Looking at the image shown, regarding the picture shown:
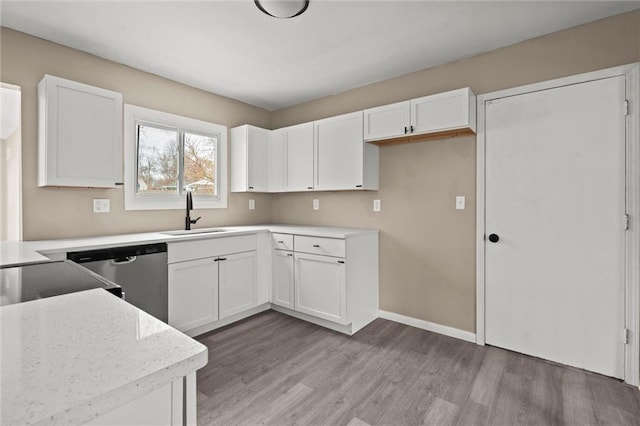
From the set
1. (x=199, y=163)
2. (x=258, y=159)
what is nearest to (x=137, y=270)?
(x=199, y=163)

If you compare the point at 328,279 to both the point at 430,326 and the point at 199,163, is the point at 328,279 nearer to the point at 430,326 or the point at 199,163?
the point at 430,326

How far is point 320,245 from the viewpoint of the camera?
3.03 metres

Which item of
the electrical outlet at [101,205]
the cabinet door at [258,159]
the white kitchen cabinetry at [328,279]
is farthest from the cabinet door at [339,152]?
the electrical outlet at [101,205]

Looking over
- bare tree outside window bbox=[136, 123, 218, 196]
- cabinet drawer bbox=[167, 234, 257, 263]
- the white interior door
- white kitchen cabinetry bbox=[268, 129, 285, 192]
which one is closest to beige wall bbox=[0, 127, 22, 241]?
bare tree outside window bbox=[136, 123, 218, 196]

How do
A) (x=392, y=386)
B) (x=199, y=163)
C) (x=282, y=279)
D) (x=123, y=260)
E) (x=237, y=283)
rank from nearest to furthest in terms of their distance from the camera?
(x=392, y=386)
(x=123, y=260)
(x=237, y=283)
(x=282, y=279)
(x=199, y=163)

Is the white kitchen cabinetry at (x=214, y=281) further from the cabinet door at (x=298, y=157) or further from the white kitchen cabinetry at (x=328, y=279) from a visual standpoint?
the cabinet door at (x=298, y=157)

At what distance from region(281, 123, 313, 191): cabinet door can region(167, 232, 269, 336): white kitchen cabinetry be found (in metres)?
0.72

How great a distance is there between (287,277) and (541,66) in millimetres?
2876

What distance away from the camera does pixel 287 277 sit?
330 centimetres

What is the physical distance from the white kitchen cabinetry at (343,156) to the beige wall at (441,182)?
0.23m

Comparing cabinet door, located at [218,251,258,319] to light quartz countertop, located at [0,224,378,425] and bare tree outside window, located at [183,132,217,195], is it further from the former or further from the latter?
light quartz countertop, located at [0,224,378,425]

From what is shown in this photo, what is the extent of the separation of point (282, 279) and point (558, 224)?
2.48 metres

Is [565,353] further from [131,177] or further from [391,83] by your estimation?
[131,177]

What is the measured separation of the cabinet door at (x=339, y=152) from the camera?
313 cm
